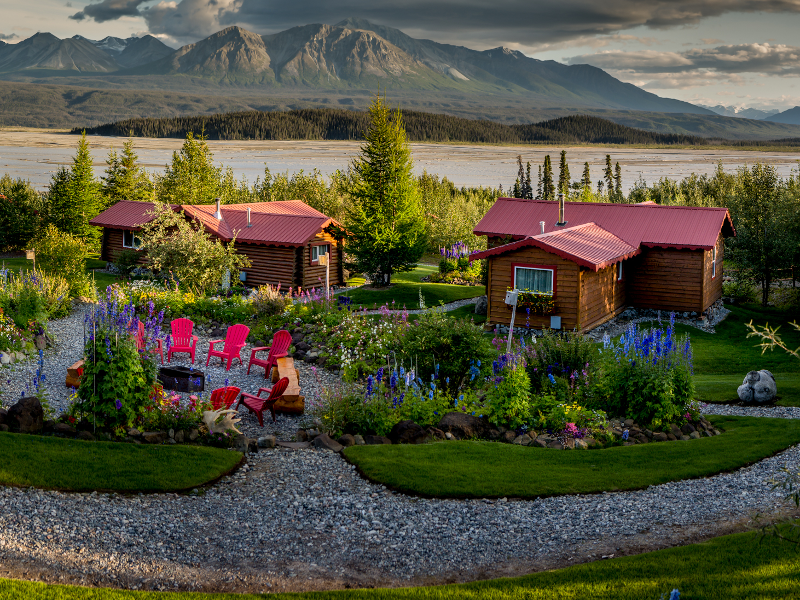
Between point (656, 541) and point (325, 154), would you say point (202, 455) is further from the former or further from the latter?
point (325, 154)

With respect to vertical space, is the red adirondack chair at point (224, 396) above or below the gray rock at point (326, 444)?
above

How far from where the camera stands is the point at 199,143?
42281 millimetres

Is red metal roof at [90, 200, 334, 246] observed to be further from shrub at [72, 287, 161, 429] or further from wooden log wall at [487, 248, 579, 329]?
shrub at [72, 287, 161, 429]

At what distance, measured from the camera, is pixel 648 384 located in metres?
11.3

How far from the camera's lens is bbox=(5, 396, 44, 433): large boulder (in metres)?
9.84

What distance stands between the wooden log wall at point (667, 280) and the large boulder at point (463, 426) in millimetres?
14740

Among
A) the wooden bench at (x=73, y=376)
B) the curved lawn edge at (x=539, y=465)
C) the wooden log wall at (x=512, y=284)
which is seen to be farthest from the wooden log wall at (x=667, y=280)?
the wooden bench at (x=73, y=376)

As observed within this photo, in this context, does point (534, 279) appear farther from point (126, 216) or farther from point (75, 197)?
point (75, 197)

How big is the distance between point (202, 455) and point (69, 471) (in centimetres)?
165

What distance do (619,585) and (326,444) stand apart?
515 cm

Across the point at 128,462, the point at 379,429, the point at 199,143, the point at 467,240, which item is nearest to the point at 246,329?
the point at 379,429

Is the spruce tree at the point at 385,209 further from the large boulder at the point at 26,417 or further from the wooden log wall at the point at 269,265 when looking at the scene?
the large boulder at the point at 26,417

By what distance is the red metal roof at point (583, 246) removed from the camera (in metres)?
19.7

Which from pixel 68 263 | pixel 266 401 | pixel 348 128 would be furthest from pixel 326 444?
pixel 348 128
